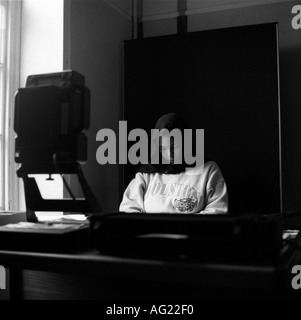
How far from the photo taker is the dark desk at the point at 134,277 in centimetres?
82

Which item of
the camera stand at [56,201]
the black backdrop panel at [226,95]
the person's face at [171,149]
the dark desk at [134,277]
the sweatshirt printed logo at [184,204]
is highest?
the black backdrop panel at [226,95]

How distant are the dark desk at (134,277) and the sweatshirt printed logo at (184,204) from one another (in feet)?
3.89

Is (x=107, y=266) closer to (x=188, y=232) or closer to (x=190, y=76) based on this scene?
(x=188, y=232)

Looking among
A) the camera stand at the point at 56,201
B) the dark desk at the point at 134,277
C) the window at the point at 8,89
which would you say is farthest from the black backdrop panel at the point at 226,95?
the camera stand at the point at 56,201

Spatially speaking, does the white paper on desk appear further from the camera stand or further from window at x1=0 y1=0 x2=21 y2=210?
window at x1=0 y1=0 x2=21 y2=210

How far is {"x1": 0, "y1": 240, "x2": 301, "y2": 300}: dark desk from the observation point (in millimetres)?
824

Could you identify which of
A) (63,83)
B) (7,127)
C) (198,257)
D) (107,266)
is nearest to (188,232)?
(198,257)

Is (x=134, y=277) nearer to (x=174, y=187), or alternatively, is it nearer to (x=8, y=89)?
(x=174, y=187)

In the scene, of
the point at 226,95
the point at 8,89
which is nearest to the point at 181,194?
the point at 226,95

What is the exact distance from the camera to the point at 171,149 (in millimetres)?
2500

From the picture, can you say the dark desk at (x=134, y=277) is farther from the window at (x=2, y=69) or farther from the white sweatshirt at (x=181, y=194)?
the window at (x=2, y=69)

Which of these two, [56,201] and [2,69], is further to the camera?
[2,69]

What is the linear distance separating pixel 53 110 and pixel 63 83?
82 millimetres

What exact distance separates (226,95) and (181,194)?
96 centimetres
